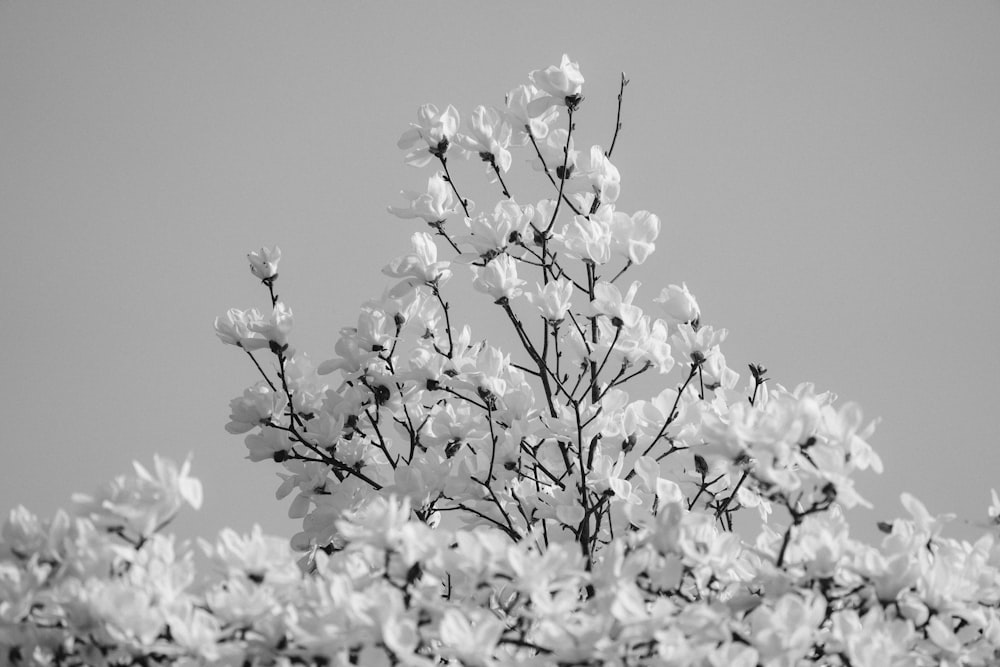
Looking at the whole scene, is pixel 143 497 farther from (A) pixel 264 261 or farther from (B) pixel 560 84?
(B) pixel 560 84

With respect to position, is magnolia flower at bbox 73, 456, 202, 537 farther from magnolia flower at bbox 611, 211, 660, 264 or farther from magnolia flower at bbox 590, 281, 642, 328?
magnolia flower at bbox 611, 211, 660, 264

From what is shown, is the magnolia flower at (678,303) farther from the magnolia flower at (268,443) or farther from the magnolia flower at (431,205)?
the magnolia flower at (268,443)

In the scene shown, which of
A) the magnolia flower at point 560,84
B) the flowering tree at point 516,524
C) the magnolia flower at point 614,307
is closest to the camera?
the flowering tree at point 516,524

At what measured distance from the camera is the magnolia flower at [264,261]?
1.36m

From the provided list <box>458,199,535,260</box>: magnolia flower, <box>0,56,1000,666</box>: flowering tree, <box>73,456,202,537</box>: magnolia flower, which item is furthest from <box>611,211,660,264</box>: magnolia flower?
<box>73,456,202,537</box>: magnolia flower

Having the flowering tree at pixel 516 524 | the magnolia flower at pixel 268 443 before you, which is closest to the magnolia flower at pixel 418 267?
the flowering tree at pixel 516 524

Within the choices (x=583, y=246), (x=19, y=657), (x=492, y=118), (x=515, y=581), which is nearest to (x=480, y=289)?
(x=583, y=246)

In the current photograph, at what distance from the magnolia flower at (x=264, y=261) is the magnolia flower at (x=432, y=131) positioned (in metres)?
0.21

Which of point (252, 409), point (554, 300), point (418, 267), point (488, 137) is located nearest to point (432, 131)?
point (488, 137)

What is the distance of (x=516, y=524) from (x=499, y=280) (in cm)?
30

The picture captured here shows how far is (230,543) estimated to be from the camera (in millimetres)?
831

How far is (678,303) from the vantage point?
1262 mm

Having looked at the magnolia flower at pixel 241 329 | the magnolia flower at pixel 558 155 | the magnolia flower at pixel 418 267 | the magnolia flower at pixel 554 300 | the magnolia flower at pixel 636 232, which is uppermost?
the magnolia flower at pixel 558 155

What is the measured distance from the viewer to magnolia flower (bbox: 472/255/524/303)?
1213 millimetres
